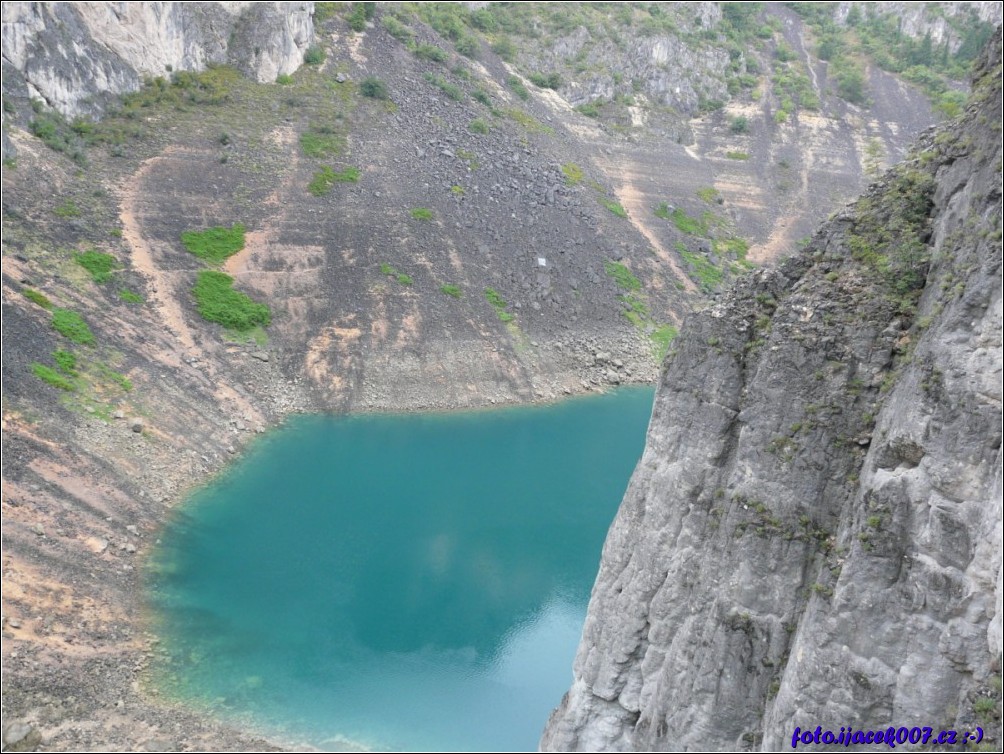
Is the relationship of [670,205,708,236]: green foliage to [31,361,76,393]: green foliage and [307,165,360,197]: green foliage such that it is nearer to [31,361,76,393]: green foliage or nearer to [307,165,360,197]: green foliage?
[307,165,360,197]: green foliage

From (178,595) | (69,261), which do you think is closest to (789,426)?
(178,595)

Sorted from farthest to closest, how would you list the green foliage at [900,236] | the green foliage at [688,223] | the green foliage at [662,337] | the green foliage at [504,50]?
the green foliage at [504,50], the green foliage at [688,223], the green foliage at [662,337], the green foliage at [900,236]

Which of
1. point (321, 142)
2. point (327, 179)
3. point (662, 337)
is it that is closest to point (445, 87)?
point (321, 142)

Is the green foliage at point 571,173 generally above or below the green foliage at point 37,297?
above

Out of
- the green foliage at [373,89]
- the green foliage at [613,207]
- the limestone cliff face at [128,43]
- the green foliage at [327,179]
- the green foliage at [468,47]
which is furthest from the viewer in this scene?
the green foliage at [468,47]

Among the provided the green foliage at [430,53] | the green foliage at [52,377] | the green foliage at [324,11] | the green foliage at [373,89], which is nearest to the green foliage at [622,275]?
the green foliage at [373,89]

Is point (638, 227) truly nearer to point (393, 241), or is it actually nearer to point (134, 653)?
point (393, 241)

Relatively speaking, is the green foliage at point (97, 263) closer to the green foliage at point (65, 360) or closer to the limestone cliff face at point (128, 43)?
the green foliage at point (65, 360)

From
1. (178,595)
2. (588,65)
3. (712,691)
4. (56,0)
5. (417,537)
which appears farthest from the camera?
(588,65)
